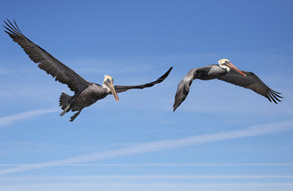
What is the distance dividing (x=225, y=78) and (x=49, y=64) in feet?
22.2

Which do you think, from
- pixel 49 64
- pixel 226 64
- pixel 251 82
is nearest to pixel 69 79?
pixel 49 64

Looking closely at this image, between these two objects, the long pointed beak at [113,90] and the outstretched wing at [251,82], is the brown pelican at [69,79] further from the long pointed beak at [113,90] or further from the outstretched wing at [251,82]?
the outstretched wing at [251,82]

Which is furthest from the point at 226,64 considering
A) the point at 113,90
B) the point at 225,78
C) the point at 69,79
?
the point at 69,79

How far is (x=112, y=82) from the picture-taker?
1343 centimetres

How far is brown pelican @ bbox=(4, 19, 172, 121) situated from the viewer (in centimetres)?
1289

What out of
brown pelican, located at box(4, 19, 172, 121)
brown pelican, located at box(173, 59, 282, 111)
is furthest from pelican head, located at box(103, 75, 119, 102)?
brown pelican, located at box(173, 59, 282, 111)

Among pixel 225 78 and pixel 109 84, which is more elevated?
pixel 225 78

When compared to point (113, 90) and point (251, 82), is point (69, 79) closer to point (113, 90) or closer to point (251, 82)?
point (113, 90)

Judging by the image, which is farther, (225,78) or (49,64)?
(225,78)

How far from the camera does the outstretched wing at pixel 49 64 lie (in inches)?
506

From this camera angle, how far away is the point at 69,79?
13.3m

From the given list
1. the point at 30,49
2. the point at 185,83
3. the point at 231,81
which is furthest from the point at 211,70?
the point at 30,49

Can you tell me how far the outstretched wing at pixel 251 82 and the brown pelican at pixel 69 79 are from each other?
15.9 feet

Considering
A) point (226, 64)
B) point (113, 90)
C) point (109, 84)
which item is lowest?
point (113, 90)
